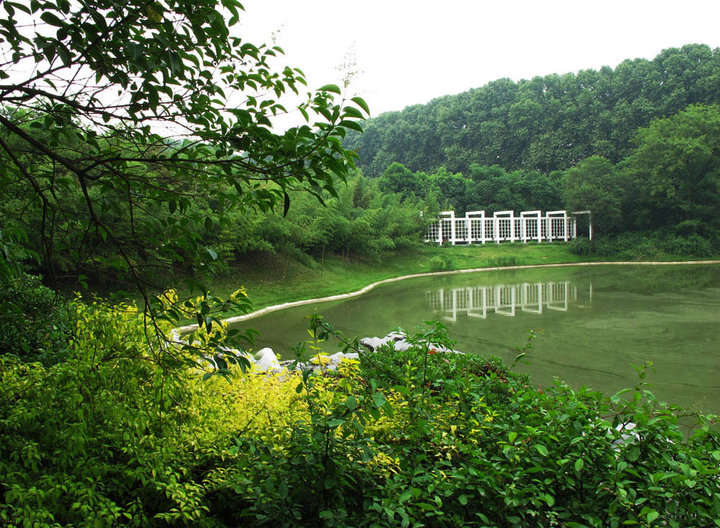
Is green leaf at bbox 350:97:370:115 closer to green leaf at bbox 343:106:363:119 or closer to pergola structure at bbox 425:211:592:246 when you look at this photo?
green leaf at bbox 343:106:363:119

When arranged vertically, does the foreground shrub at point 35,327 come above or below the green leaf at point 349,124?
below

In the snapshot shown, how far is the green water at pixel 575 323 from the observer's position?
5.53m

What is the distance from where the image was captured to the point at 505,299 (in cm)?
1248

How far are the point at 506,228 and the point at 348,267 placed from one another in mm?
15614

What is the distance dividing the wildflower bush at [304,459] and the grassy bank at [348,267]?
31.1 feet

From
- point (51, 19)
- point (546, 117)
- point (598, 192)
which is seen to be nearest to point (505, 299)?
point (51, 19)

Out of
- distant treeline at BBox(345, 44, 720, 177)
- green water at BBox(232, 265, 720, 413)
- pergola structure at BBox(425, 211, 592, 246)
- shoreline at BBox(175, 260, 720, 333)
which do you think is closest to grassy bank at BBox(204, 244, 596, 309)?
shoreline at BBox(175, 260, 720, 333)

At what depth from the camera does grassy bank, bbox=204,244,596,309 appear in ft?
44.1

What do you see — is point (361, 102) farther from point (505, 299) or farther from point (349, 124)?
point (505, 299)

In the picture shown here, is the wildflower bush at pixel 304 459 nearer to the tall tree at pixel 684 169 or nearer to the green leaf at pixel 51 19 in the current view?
the green leaf at pixel 51 19

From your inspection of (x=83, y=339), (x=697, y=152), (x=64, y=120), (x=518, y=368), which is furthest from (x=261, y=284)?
(x=697, y=152)

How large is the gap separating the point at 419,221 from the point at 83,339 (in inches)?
896

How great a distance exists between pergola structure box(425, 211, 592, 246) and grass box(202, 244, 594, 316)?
6.35 feet

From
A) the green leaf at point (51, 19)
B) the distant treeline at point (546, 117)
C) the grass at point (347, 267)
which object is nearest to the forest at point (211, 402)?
the green leaf at point (51, 19)
